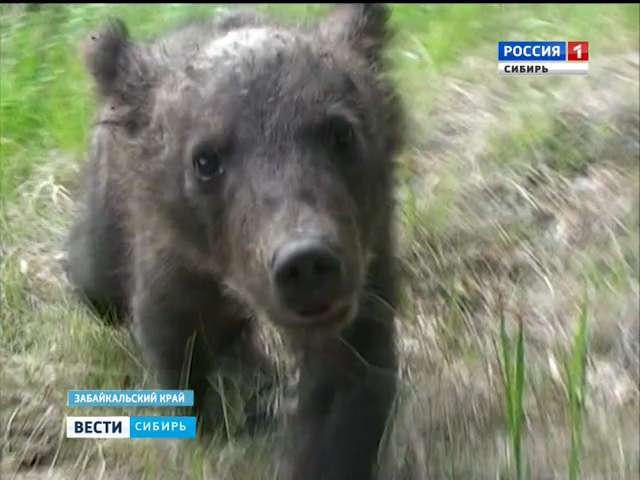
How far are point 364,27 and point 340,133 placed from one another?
32cm

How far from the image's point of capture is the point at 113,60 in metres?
2.04

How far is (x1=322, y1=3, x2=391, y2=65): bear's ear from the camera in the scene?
2021mm

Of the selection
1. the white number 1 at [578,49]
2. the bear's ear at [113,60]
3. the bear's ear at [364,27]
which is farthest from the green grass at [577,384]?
the bear's ear at [113,60]

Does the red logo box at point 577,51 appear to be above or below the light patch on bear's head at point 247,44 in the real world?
below

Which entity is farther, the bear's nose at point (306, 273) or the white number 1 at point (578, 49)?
the white number 1 at point (578, 49)

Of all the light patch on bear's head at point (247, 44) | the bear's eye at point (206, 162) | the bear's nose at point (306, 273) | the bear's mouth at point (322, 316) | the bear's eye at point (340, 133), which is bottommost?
the bear's mouth at point (322, 316)

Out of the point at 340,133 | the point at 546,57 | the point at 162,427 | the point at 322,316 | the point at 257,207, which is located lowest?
the point at 162,427

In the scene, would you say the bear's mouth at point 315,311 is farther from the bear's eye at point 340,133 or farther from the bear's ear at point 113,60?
the bear's ear at point 113,60

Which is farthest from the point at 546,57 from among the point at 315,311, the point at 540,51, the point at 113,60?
the point at 113,60

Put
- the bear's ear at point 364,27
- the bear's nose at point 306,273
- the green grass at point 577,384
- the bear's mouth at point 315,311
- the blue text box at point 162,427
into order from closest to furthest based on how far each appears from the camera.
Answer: the bear's nose at point 306,273 → the bear's mouth at point 315,311 → the green grass at point 577,384 → the blue text box at point 162,427 → the bear's ear at point 364,27

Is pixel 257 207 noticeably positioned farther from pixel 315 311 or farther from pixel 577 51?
pixel 577 51

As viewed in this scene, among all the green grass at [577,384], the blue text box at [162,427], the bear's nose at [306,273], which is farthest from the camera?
the blue text box at [162,427]

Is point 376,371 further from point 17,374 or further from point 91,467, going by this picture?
point 17,374

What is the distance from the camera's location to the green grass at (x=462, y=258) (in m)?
1.85
